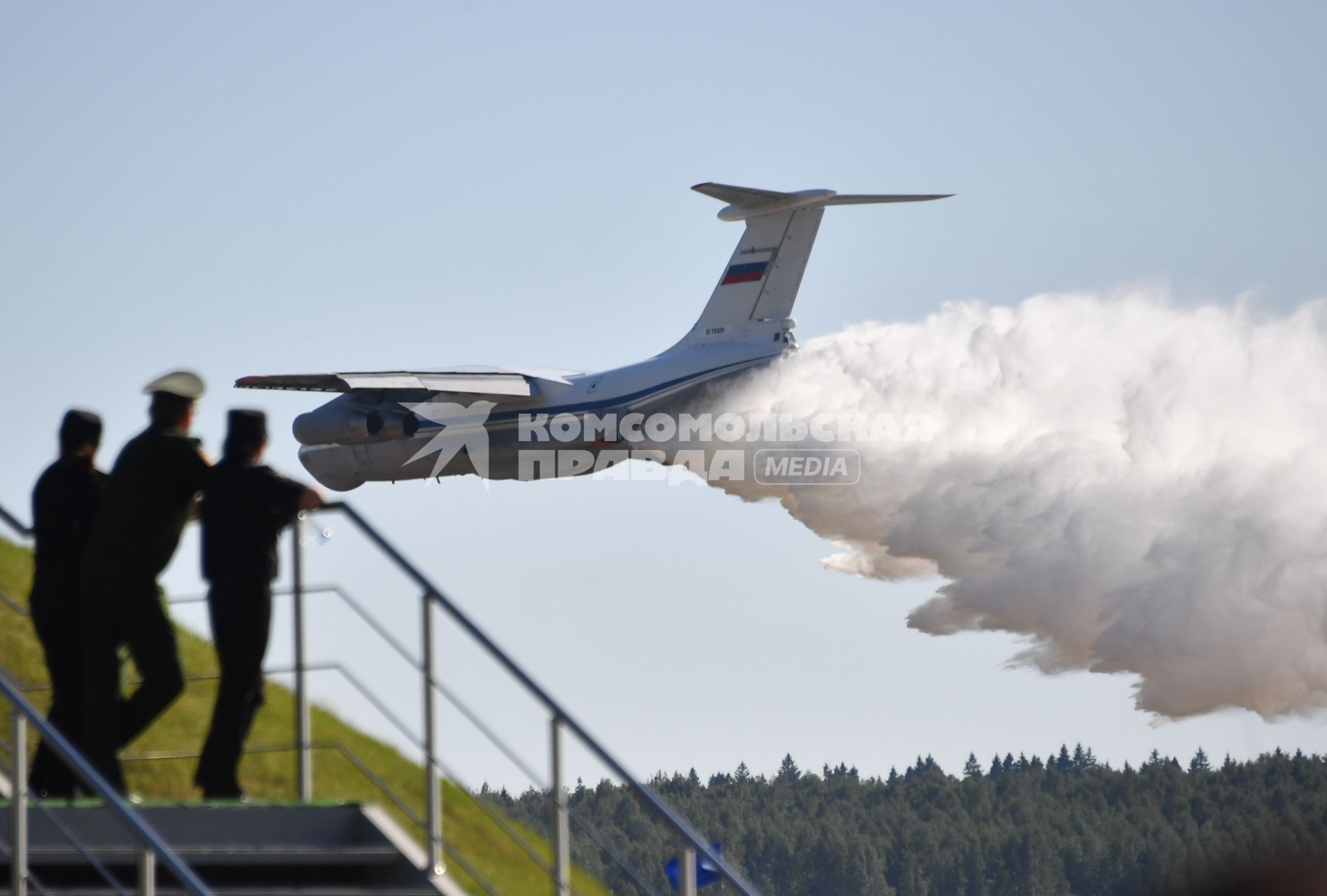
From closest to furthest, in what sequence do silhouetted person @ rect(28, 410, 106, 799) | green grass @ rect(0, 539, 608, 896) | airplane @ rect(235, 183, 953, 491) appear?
silhouetted person @ rect(28, 410, 106, 799) < green grass @ rect(0, 539, 608, 896) < airplane @ rect(235, 183, 953, 491)

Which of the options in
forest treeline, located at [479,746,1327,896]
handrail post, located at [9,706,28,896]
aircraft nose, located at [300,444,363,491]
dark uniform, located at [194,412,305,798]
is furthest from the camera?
forest treeline, located at [479,746,1327,896]

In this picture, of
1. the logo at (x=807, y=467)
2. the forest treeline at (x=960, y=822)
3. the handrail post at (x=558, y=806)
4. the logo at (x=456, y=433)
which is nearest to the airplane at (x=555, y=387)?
the logo at (x=456, y=433)

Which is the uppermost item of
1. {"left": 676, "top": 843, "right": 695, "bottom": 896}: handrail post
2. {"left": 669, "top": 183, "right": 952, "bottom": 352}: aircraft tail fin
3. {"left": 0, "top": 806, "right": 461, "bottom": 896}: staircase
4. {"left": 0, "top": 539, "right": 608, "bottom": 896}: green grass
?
{"left": 669, "top": 183, "right": 952, "bottom": 352}: aircraft tail fin

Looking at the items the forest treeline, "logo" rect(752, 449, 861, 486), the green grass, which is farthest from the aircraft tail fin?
the forest treeline

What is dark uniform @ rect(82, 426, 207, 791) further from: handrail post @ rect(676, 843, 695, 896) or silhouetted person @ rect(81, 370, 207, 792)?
handrail post @ rect(676, 843, 695, 896)

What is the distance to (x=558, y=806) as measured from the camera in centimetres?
697

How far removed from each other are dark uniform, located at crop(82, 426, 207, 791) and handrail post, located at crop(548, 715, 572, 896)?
1716mm

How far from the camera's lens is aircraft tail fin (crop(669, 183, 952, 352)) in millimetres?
30844

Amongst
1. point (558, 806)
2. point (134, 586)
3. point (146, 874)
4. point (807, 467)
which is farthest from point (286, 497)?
point (807, 467)

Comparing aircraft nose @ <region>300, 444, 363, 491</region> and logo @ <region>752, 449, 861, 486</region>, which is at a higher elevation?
aircraft nose @ <region>300, 444, 363, 491</region>

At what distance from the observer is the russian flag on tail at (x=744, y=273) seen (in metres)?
31.2

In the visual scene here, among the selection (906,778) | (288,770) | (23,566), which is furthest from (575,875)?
(906,778)

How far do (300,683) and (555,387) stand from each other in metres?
24.4

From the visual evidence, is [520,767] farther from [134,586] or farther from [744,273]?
[744,273]
